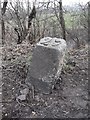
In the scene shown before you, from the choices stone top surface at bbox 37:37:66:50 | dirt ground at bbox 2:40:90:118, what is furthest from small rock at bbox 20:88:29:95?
stone top surface at bbox 37:37:66:50

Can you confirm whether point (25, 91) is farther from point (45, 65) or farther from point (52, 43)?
point (52, 43)

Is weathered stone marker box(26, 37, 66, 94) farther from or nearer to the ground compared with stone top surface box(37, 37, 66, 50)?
nearer to the ground

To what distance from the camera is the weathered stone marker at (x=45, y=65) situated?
134 inches

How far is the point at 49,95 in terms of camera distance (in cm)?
347

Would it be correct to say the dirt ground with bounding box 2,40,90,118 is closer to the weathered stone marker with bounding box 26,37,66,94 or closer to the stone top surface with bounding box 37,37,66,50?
the weathered stone marker with bounding box 26,37,66,94

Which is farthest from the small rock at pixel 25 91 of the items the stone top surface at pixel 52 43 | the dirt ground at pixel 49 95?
the stone top surface at pixel 52 43

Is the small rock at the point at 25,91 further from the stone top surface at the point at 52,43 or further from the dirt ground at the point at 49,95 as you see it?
the stone top surface at the point at 52,43

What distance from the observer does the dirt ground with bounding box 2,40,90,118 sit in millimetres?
3100

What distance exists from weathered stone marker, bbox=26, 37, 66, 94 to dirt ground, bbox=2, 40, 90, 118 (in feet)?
0.49

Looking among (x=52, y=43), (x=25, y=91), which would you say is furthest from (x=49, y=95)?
(x=52, y=43)

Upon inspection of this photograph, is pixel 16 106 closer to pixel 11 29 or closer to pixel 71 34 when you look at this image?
pixel 11 29

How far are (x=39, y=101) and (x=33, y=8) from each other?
3954mm

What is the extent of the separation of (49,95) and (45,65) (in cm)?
44

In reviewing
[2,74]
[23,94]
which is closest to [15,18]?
[2,74]
